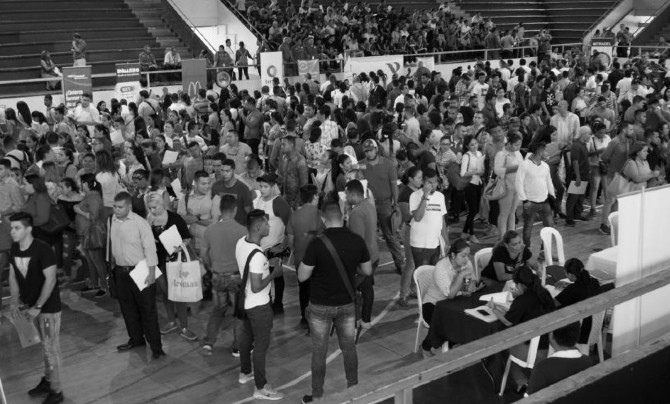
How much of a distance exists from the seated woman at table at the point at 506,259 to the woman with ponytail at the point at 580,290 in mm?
883

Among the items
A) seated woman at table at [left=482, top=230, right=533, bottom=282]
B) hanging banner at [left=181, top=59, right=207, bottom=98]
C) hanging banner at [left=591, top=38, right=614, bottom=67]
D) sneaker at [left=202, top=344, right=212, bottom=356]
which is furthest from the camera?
hanging banner at [left=591, top=38, right=614, bottom=67]

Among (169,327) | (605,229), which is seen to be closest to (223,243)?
(169,327)

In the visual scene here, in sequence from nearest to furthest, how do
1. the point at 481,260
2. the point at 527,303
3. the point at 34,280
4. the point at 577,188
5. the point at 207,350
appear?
1. the point at 527,303
2. the point at 34,280
3. the point at 207,350
4. the point at 481,260
5. the point at 577,188

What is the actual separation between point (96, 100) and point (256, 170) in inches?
441

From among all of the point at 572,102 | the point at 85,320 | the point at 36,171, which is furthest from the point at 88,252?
the point at 572,102

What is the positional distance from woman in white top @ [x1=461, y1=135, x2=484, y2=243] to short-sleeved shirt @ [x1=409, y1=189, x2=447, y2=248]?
90.3 inches

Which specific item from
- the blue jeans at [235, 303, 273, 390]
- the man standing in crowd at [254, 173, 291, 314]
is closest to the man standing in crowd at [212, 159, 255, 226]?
the man standing in crowd at [254, 173, 291, 314]

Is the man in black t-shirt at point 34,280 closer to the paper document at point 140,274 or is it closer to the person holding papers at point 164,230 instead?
the paper document at point 140,274

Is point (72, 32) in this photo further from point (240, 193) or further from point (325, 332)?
point (325, 332)

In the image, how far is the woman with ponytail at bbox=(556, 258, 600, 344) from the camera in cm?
638

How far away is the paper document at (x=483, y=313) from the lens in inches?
252

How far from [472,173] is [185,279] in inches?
169

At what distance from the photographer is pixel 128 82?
1641 cm

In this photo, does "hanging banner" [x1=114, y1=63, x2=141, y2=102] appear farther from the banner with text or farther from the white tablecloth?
the white tablecloth
